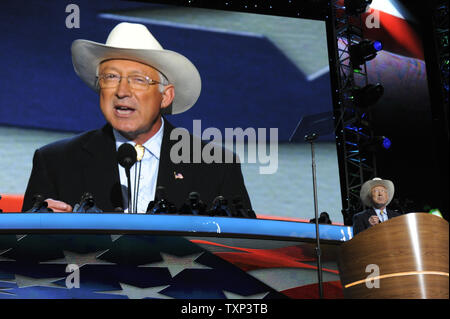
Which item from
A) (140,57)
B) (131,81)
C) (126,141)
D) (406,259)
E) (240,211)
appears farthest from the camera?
(126,141)

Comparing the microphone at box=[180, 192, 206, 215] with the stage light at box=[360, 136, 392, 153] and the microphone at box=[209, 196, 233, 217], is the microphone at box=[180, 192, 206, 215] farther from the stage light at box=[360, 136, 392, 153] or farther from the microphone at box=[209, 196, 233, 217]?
the stage light at box=[360, 136, 392, 153]

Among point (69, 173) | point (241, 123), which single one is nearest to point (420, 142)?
point (241, 123)

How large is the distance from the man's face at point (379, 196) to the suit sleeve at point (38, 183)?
3.94 m

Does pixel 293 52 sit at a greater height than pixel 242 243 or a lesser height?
greater

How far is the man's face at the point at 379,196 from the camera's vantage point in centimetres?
504

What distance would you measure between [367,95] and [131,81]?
140 inches

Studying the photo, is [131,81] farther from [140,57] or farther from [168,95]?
[168,95]

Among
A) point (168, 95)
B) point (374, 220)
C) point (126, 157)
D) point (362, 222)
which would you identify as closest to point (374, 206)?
→ point (362, 222)

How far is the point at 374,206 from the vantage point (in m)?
5.11

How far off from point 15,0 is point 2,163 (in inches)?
91.7

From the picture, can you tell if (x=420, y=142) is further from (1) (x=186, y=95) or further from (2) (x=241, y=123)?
(1) (x=186, y=95)

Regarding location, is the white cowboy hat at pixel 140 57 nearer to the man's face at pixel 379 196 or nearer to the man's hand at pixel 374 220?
the man's face at pixel 379 196

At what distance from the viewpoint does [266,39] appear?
335 inches

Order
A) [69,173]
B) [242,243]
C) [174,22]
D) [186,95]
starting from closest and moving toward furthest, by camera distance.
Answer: [242,243] < [69,173] < [186,95] < [174,22]
